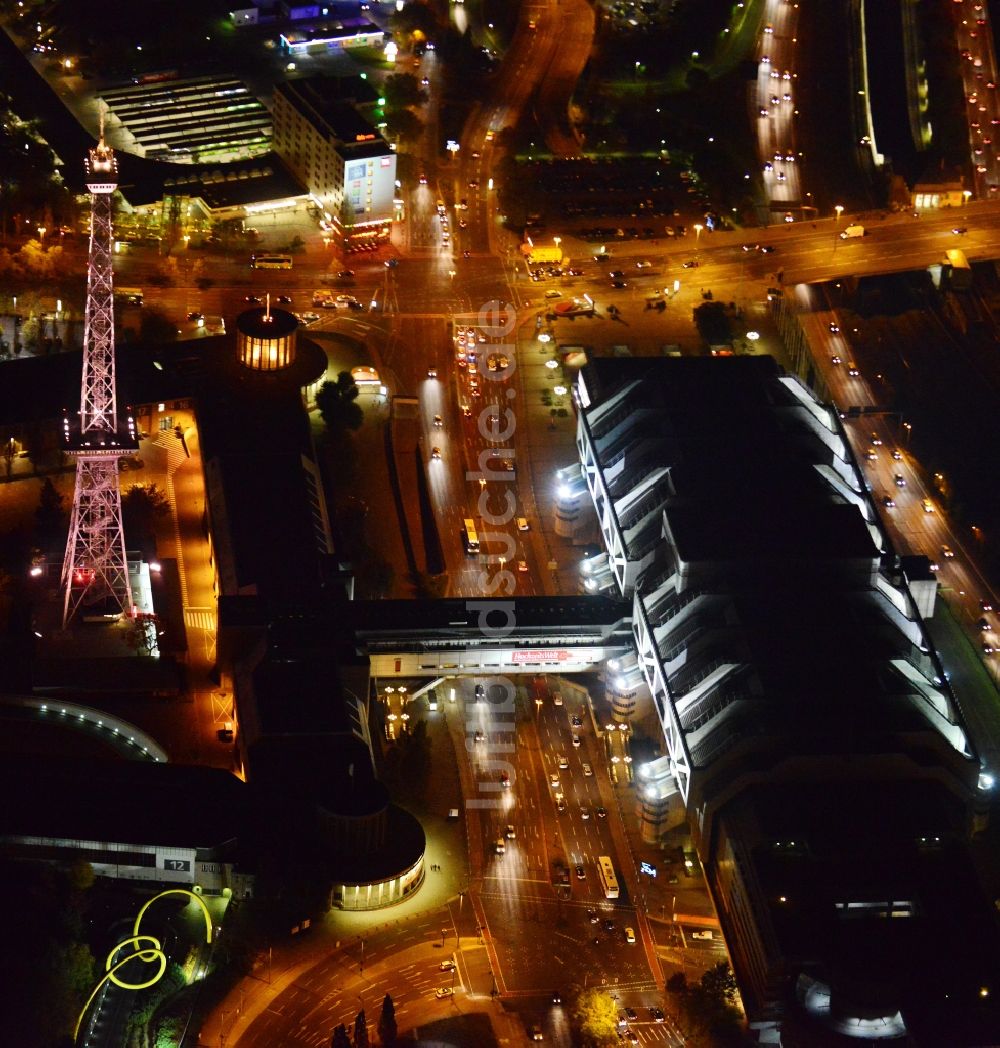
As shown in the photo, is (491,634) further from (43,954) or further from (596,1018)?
(43,954)

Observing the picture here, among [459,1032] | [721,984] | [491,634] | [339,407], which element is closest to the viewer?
[459,1032]

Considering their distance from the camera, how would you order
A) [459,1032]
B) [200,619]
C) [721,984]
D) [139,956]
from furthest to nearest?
[200,619], [721,984], [139,956], [459,1032]

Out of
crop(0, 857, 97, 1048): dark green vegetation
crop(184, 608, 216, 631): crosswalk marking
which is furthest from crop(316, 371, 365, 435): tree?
crop(0, 857, 97, 1048): dark green vegetation

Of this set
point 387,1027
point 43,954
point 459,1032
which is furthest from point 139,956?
point 459,1032

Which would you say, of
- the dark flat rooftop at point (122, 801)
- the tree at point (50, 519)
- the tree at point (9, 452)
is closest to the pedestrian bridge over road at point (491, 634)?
the dark flat rooftop at point (122, 801)

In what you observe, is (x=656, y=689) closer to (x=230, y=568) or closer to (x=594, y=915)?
(x=594, y=915)

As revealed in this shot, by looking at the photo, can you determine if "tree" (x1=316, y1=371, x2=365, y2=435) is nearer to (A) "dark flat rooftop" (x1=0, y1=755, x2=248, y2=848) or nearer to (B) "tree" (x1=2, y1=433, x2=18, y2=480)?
(B) "tree" (x1=2, y1=433, x2=18, y2=480)

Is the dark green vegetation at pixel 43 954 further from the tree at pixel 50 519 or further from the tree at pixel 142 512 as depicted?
the tree at pixel 142 512
